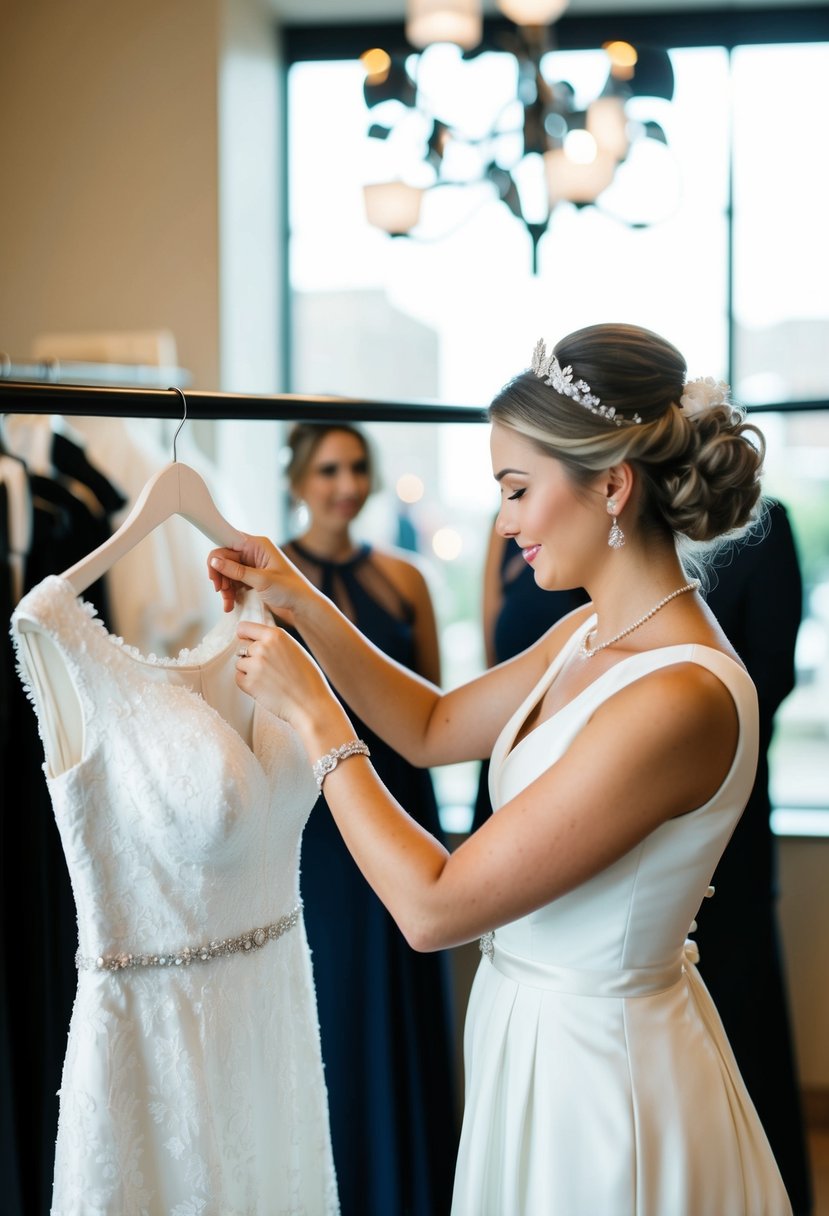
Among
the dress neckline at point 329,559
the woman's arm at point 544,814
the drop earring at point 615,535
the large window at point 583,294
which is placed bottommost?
the woman's arm at point 544,814

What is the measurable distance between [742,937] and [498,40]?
1852mm

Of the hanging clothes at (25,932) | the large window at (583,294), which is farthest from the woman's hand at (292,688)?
the large window at (583,294)

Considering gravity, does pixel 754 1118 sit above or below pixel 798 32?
below

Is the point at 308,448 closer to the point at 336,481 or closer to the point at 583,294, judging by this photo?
the point at 336,481

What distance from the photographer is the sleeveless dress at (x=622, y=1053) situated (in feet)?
3.96

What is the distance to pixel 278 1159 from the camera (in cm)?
125

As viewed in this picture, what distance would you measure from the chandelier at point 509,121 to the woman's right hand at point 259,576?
1240 millimetres

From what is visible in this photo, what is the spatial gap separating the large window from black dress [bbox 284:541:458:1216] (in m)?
1.59

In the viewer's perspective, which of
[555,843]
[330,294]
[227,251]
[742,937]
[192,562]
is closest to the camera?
[555,843]

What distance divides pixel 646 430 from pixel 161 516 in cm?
51

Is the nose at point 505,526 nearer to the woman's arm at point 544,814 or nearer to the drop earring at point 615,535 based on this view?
the drop earring at point 615,535

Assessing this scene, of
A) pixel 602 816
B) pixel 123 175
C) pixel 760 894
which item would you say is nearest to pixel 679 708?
pixel 602 816

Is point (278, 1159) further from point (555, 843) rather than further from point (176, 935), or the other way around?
point (555, 843)

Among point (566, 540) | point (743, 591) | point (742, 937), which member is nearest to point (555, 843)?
point (566, 540)
